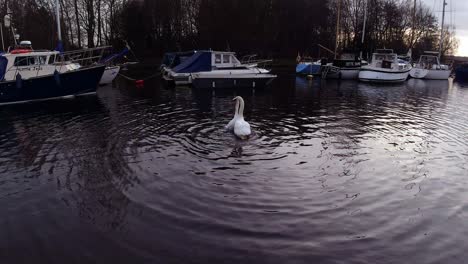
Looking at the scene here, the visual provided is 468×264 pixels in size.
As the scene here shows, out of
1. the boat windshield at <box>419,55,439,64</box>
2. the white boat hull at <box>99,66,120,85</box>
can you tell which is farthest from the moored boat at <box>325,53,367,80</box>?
the white boat hull at <box>99,66,120,85</box>

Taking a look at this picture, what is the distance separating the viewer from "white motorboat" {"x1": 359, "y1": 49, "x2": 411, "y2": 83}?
3991 cm

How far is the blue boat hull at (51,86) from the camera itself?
22.9 metres

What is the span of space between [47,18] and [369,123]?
53222 mm

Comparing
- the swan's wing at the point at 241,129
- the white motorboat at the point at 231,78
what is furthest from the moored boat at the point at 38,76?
the swan's wing at the point at 241,129

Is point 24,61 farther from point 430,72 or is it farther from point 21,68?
point 430,72

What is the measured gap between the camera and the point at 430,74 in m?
46.8

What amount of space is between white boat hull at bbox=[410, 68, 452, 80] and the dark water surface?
31538mm

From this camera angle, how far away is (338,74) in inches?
1741

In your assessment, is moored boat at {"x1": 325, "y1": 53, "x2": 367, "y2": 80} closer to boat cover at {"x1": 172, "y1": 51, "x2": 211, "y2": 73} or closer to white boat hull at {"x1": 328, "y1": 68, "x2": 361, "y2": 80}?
white boat hull at {"x1": 328, "y1": 68, "x2": 361, "y2": 80}

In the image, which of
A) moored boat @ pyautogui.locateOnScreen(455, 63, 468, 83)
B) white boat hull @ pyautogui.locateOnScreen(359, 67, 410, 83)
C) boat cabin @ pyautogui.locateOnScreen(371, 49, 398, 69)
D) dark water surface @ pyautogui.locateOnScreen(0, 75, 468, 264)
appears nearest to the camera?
dark water surface @ pyautogui.locateOnScreen(0, 75, 468, 264)

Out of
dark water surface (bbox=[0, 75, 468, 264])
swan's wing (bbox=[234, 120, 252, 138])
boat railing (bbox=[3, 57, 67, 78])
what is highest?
boat railing (bbox=[3, 57, 67, 78])

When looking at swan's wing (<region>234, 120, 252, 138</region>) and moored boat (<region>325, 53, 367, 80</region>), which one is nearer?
swan's wing (<region>234, 120, 252, 138</region>)

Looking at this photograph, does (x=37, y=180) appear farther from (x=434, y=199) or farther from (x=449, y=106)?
(x=449, y=106)

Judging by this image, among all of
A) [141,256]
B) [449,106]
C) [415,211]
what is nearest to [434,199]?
[415,211]
